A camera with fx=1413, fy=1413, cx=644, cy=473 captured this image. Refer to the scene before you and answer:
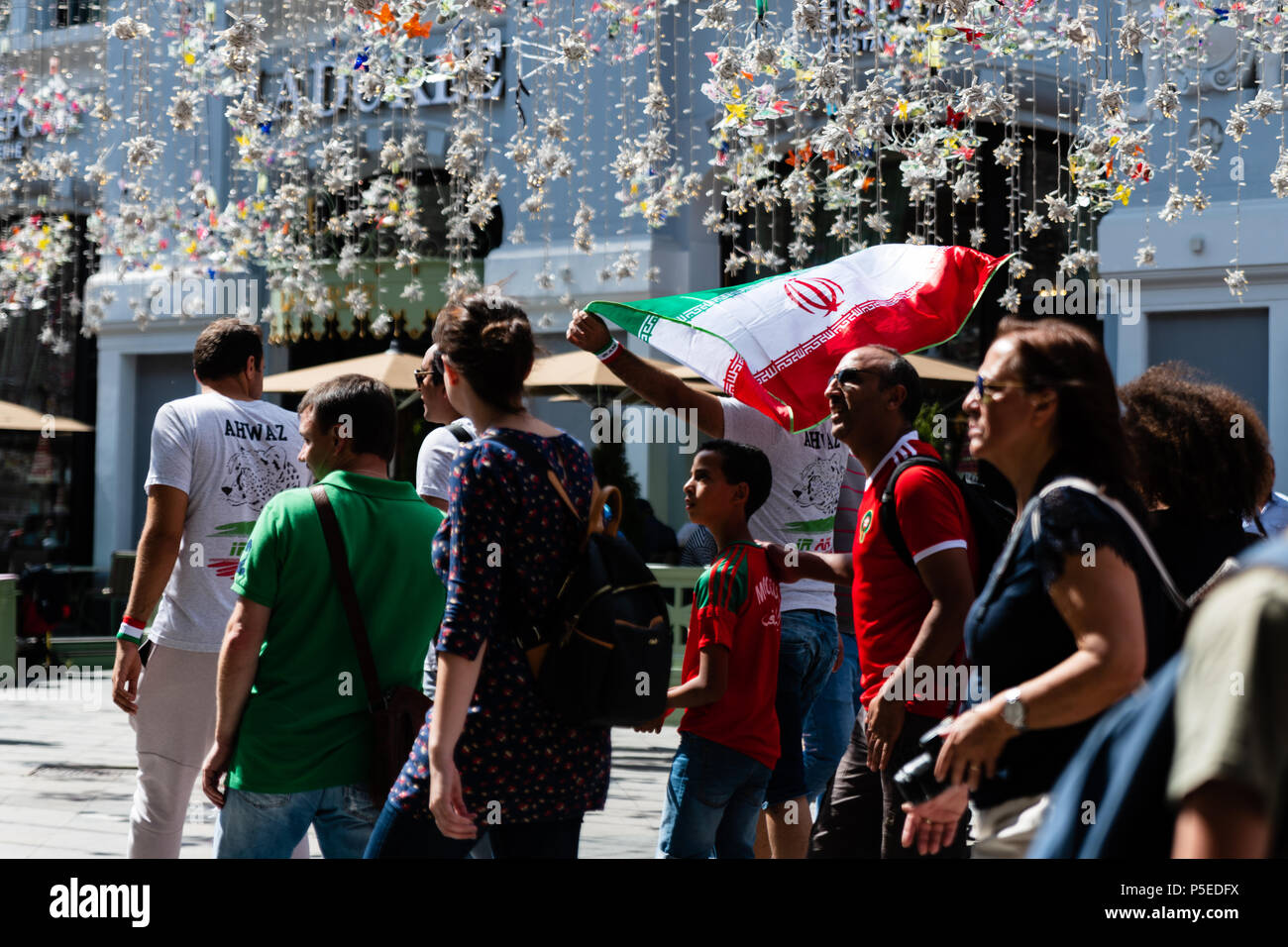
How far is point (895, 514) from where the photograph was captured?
11.4ft

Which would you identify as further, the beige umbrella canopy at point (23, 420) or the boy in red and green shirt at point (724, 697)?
the beige umbrella canopy at point (23, 420)

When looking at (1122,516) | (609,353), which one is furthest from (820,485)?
(1122,516)

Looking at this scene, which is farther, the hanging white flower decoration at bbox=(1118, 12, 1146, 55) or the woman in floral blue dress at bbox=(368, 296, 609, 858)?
the hanging white flower decoration at bbox=(1118, 12, 1146, 55)

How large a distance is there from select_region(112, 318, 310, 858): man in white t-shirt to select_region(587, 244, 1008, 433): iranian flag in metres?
1.22

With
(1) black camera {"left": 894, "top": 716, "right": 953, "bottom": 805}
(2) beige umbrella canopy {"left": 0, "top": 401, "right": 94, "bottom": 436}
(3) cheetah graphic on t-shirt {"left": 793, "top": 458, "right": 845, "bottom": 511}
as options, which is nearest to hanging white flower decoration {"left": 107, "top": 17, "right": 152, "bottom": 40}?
(3) cheetah graphic on t-shirt {"left": 793, "top": 458, "right": 845, "bottom": 511}

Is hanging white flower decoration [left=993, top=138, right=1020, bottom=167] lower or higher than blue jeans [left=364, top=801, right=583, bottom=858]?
higher

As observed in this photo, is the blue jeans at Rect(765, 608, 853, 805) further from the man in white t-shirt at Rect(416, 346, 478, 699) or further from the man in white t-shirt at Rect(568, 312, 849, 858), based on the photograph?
the man in white t-shirt at Rect(416, 346, 478, 699)

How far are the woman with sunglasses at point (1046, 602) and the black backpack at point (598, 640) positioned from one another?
2.15 feet

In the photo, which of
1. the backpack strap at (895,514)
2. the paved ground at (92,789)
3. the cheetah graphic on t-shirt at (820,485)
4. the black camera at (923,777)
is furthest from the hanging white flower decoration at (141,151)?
the black camera at (923,777)

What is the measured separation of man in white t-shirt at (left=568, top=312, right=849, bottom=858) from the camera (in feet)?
14.9

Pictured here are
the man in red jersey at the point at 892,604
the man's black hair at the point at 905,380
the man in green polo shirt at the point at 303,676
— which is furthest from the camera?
the man's black hair at the point at 905,380

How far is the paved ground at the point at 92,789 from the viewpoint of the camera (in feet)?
20.1

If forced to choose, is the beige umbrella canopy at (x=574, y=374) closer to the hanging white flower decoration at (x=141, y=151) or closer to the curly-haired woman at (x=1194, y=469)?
the hanging white flower decoration at (x=141, y=151)
